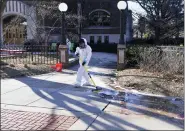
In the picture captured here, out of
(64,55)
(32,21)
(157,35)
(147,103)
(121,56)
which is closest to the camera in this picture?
(147,103)

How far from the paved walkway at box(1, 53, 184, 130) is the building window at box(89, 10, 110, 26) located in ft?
84.4

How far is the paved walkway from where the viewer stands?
559 centimetres

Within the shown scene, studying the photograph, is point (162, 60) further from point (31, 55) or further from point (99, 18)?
point (99, 18)

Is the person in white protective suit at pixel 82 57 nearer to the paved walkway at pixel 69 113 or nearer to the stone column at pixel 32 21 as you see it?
the paved walkway at pixel 69 113

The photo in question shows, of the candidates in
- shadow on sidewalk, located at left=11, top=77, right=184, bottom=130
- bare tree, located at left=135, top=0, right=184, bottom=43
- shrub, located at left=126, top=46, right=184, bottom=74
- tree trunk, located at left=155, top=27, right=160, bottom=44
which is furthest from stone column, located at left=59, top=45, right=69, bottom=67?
tree trunk, located at left=155, top=27, right=160, bottom=44

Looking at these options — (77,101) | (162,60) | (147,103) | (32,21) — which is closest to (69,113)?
(77,101)

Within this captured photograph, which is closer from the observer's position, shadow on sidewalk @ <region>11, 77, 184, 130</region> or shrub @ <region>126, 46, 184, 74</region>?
shadow on sidewalk @ <region>11, 77, 184, 130</region>

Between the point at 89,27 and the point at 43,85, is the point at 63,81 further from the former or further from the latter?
the point at 89,27

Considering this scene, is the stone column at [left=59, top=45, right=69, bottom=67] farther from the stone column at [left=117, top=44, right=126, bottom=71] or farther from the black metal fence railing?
the stone column at [left=117, top=44, right=126, bottom=71]

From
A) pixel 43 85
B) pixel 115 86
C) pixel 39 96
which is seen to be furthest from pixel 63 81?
pixel 39 96

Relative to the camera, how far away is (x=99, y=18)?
34.0 m

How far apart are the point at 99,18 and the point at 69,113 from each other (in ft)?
92.9

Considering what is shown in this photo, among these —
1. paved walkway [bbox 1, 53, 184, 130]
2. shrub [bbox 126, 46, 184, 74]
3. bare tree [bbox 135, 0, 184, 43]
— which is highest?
bare tree [bbox 135, 0, 184, 43]

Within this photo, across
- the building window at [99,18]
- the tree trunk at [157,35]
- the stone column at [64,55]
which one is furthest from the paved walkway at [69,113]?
the building window at [99,18]
